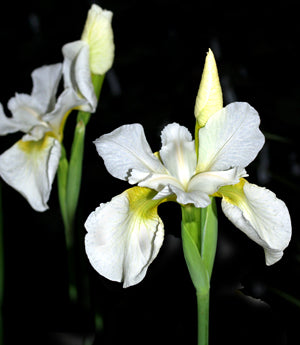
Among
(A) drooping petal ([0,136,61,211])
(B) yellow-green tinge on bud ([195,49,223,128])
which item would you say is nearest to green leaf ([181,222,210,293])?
(B) yellow-green tinge on bud ([195,49,223,128])

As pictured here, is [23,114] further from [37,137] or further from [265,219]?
[265,219]

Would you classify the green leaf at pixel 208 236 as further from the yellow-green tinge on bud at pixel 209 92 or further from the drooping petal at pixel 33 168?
the drooping petal at pixel 33 168

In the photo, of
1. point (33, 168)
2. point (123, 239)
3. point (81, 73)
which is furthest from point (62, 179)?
point (123, 239)

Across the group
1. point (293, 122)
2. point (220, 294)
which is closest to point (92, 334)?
point (220, 294)

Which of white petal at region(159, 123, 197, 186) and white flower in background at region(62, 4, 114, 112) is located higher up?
white flower in background at region(62, 4, 114, 112)

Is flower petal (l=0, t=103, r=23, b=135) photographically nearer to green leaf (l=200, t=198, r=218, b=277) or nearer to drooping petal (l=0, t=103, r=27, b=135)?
drooping petal (l=0, t=103, r=27, b=135)

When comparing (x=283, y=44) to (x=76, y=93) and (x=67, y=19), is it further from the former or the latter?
(x=76, y=93)
